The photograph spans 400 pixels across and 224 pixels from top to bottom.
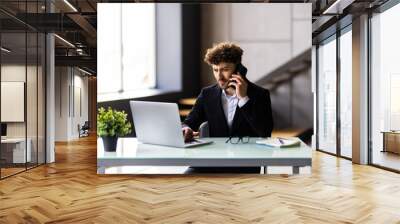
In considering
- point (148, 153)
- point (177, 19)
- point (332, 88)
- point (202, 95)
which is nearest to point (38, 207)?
point (148, 153)

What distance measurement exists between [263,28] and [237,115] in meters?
0.98

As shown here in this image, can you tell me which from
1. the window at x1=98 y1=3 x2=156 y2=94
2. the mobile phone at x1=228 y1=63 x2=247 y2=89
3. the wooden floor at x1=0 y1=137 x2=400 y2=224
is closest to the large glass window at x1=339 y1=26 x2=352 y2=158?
the wooden floor at x1=0 y1=137 x2=400 y2=224

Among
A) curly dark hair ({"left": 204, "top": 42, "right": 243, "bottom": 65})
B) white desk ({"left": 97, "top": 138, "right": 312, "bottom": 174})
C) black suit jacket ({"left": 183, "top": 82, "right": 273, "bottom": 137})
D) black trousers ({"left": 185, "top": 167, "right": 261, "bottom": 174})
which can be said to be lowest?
black trousers ({"left": 185, "top": 167, "right": 261, "bottom": 174})

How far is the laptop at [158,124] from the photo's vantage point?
4.33 m

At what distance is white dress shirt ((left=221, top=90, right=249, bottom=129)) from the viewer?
4266mm

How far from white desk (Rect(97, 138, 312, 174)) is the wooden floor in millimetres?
385

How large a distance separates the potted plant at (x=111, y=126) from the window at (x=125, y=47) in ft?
0.78

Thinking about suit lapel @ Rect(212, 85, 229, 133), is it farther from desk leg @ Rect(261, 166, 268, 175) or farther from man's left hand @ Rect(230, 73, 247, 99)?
desk leg @ Rect(261, 166, 268, 175)

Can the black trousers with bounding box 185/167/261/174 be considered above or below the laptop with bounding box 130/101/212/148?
below

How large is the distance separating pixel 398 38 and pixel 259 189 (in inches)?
133

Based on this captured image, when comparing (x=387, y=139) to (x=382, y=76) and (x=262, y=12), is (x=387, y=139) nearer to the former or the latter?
(x=382, y=76)

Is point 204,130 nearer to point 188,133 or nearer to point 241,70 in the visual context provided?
point 188,133

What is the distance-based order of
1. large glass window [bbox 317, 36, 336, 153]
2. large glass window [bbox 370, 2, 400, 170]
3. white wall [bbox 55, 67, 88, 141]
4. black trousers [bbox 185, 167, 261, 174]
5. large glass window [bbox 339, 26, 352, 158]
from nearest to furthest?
black trousers [bbox 185, 167, 261, 174], large glass window [bbox 370, 2, 400, 170], large glass window [bbox 339, 26, 352, 158], large glass window [bbox 317, 36, 336, 153], white wall [bbox 55, 67, 88, 141]

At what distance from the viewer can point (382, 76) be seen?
22.3ft
